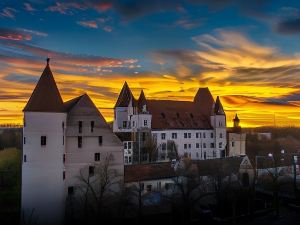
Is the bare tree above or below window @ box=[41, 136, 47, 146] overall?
below

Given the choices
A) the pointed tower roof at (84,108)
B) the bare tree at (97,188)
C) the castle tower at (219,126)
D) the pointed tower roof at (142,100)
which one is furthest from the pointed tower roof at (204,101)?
the pointed tower roof at (84,108)

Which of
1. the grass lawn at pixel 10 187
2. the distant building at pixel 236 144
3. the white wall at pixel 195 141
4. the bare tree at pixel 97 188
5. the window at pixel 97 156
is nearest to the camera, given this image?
the bare tree at pixel 97 188

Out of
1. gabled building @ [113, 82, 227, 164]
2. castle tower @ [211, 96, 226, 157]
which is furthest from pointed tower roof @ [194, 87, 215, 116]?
castle tower @ [211, 96, 226, 157]

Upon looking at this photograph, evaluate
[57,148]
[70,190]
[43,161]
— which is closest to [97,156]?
[70,190]

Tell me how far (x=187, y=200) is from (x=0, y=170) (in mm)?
39966

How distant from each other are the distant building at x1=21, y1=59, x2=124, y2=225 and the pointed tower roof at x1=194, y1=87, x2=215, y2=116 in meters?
48.7

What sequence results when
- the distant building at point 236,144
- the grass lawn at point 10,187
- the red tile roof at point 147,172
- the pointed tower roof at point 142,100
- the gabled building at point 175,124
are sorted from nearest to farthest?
the grass lawn at point 10,187
the red tile roof at point 147,172
the gabled building at point 175,124
the pointed tower roof at point 142,100
the distant building at point 236,144

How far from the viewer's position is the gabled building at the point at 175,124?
78.6 m

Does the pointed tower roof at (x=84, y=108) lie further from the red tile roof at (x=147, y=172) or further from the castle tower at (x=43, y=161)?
the red tile roof at (x=147, y=172)

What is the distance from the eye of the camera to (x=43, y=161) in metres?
41.7

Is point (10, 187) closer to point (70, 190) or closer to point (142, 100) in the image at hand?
point (70, 190)

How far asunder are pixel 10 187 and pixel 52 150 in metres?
→ 24.7

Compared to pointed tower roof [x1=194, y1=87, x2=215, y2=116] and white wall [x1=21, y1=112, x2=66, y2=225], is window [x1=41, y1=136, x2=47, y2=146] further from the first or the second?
pointed tower roof [x1=194, y1=87, x2=215, y2=116]

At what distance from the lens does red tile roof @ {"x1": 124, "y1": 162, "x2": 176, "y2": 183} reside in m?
47.6
